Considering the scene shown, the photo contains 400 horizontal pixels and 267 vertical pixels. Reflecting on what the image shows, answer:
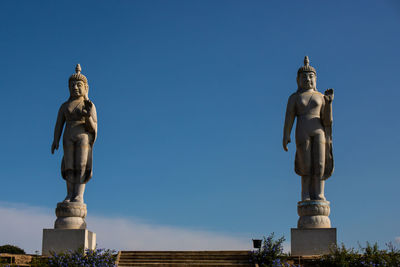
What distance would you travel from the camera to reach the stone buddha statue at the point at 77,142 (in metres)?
14.0

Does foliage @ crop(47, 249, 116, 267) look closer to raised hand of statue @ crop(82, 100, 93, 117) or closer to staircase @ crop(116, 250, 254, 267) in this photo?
staircase @ crop(116, 250, 254, 267)

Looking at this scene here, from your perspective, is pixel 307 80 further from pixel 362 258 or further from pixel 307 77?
pixel 362 258

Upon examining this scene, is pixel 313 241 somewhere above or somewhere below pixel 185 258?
above

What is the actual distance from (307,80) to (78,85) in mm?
5660

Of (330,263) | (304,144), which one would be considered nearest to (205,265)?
(330,263)

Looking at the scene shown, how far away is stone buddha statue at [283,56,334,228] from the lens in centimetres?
1362

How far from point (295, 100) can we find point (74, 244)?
20.6ft

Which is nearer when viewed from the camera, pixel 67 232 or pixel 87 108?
pixel 67 232

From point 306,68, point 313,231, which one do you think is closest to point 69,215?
point 313,231

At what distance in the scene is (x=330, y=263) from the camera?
1248cm

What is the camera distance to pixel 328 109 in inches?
537

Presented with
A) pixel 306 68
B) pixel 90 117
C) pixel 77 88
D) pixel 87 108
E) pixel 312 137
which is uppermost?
pixel 306 68

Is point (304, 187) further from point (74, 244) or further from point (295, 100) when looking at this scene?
point (74, 244)

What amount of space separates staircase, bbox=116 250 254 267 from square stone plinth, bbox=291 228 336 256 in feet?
3.95
